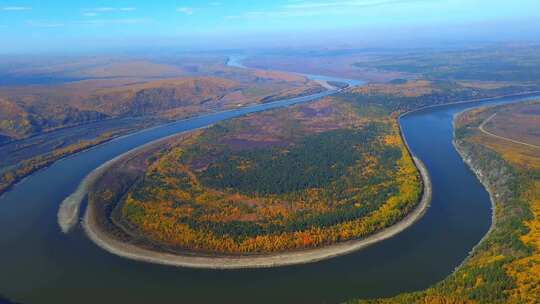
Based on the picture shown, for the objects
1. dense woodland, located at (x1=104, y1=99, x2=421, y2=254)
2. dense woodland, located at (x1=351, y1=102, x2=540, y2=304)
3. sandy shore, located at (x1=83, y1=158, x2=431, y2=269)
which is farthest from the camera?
dense woodland, located at (x1=104, y1=99, x2=421, y2=254)

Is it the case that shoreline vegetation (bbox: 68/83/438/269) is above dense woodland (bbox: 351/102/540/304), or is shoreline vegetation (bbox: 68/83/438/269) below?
below

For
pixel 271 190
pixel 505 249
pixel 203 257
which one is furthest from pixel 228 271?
pixel 505 249

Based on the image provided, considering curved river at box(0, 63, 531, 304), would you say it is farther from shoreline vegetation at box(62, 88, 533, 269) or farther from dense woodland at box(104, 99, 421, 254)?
dense woodland at box(104, 99, 421, 254)

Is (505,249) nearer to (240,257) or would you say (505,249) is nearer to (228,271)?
(240,257)

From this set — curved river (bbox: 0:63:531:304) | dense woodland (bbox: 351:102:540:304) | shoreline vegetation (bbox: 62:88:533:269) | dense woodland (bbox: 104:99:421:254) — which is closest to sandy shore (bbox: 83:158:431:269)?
shoreline vegetation (bbox: 62:88:533:269)

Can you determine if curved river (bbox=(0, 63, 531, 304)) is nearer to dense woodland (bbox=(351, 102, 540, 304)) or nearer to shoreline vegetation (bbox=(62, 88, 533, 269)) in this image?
shoreline vegetation (bbox=(62, 88, 533, 269))

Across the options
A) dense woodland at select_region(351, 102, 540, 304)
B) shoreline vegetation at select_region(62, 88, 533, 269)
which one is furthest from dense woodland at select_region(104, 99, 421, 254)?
dense woodland at select_region(351, 102, 540, 304)

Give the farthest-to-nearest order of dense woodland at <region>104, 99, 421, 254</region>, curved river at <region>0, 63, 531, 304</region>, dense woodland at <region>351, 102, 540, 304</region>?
dense woodland at <region>104, 99, 421, 254</region>
curved river at <region>0, 63, 531, 304</region>
dense woodland at <region>351, 102, 540, 304</region>

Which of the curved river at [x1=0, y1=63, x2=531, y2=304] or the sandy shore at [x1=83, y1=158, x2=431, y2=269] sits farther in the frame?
the sandy shore at [x1=83, y1=158, x2=431, y2=269]

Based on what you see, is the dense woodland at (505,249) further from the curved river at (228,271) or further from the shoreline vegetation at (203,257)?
the shoreline vegetation at (203,257)
